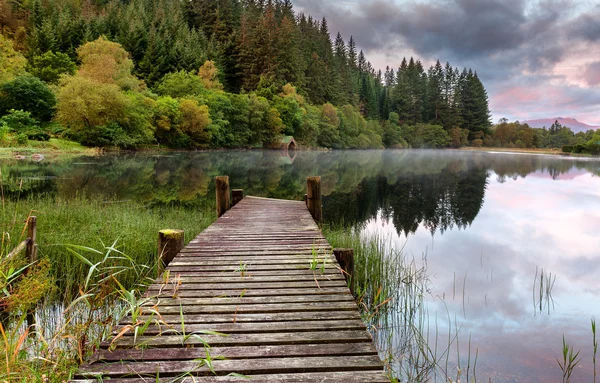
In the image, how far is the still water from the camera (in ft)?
15.1

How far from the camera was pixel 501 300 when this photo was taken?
5.90 m

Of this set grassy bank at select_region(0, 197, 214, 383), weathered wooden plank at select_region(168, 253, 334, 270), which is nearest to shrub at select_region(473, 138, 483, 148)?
grassy bank at select_region(0, 197, 214, 383)

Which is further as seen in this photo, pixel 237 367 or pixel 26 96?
pixel 26 96

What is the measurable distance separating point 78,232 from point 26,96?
97.7 ft

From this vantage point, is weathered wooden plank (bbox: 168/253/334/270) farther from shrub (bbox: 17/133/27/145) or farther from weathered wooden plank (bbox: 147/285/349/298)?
shrub (bbox: 17/133/27/145)

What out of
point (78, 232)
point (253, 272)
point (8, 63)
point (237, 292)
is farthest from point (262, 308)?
point (8, 63)

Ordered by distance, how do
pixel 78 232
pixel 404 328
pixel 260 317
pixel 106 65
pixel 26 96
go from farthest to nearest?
pixel 106 65 → pixel 26 96 → pixel 78 232 → pixel 404 328 → pixel 260 317

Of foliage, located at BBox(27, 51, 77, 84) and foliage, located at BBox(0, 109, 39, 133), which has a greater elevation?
foliage, located at BBox(27, 51, 77, 84)

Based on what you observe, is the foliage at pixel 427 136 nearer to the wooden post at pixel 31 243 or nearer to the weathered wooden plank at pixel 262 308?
the wooden post at pixel 31 243

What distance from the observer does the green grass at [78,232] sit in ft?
17.9

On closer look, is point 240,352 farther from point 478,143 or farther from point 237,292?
point 478,143

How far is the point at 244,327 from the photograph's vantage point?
9.02ft

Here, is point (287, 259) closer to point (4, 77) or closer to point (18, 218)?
point (18, 218)

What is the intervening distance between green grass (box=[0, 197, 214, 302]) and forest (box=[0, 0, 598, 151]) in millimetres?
17494
